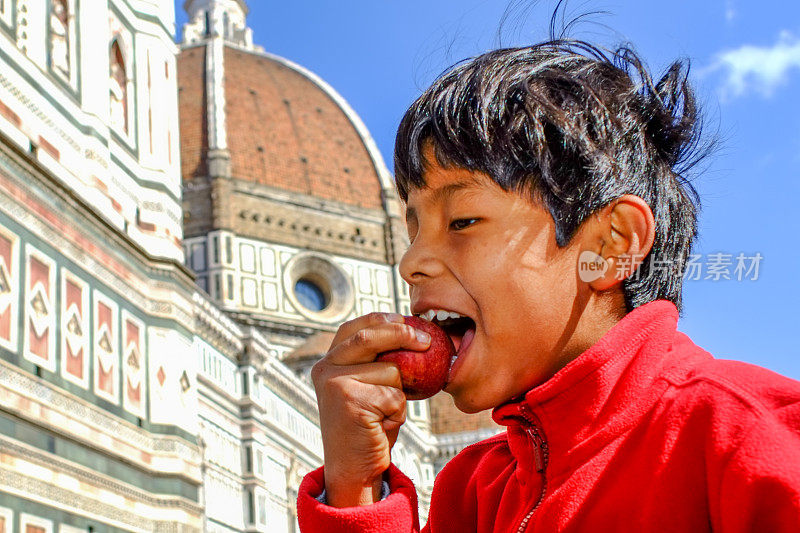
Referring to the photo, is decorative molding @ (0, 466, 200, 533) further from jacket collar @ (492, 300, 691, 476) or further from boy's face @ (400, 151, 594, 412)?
jacket collar @ (492, 300, 691, 476)

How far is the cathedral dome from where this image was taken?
120ft

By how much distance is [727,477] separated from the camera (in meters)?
0.85

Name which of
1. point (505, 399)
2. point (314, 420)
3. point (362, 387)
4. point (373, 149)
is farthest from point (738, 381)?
point (373, 149)

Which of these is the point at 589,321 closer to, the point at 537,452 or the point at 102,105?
the point at 537,452

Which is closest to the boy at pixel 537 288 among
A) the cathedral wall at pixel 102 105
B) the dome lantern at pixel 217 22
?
the cathedral wall at pixel 102 105

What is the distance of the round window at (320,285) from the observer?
33500 mm

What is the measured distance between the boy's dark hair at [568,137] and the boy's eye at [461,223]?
5cm

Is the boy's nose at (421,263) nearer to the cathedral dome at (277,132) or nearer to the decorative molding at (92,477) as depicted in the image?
the decorative molding at (92,477)

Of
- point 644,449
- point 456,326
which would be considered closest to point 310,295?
point 456,326

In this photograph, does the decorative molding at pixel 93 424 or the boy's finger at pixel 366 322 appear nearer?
the boy's finger at pixel 366 322

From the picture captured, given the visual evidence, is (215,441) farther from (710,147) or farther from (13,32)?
(710,147)

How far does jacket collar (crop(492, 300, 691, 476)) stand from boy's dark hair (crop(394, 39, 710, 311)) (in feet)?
0.39

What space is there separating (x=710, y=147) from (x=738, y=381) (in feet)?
1.42

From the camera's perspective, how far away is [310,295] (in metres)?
34.4
